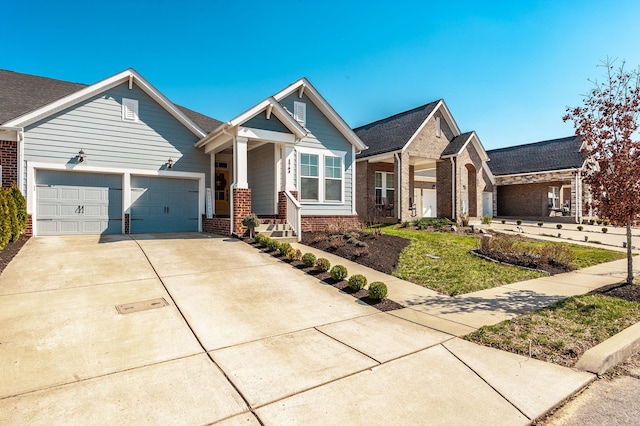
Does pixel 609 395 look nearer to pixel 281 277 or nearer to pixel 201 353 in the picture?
pixel 201 353

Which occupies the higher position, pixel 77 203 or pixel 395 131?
pixel 395 131

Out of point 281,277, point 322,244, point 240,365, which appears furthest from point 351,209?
point 240,365

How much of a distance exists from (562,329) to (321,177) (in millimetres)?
10457

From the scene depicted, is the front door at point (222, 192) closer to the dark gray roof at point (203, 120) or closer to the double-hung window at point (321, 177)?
the dark gray roof at point (203, 120)

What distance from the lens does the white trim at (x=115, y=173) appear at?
10453 millimetres

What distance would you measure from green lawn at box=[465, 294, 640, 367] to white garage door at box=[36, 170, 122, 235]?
11.8 m

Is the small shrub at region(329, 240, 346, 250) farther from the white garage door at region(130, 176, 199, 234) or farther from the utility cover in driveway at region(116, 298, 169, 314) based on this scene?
the white garage door at region(130, 176, 199, 234)

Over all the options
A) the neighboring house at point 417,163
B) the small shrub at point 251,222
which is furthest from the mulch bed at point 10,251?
the neighboring house at point 417,163

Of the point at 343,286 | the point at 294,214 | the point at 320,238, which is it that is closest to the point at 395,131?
the point at 294,214

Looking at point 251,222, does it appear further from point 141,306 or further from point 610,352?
point 610,352

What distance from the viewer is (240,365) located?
11.7ft

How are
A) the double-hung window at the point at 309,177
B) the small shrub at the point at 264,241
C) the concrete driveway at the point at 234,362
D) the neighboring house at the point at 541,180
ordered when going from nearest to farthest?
the concrete driveway at the point at 234,362, the small shrub at the point at 264,241, the double-hung window at the point at 309,177, the neighboring house at the point at 541,180

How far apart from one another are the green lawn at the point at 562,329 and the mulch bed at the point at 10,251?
864 cm

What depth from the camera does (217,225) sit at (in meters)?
12.2
